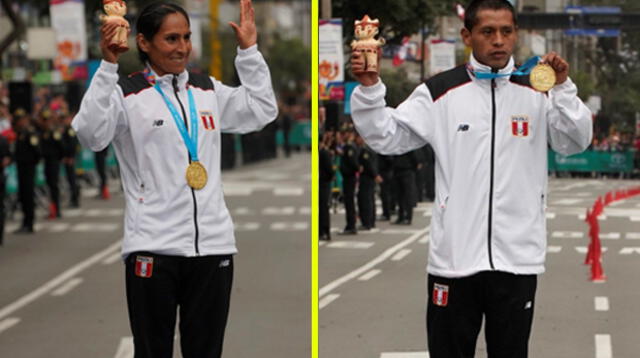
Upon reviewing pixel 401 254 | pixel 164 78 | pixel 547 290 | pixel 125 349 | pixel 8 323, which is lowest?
pixel 8 323

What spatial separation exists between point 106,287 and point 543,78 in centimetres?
935

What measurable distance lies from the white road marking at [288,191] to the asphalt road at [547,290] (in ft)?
67.5

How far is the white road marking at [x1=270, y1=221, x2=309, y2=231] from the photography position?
19.8m

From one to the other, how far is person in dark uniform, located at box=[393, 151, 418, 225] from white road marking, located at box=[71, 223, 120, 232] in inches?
557

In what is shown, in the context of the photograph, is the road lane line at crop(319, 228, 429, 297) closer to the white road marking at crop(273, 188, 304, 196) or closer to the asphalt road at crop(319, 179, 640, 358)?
the asphalt road at crop(319, 179, 640, 358)

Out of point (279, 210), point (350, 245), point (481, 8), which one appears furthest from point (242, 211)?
point (481, 8)

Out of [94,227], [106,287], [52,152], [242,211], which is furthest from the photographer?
Answer: [242,211]

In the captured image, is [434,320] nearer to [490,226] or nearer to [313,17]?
[490,226]

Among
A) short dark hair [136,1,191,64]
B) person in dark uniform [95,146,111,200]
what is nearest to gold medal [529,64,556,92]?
short dark hair [136,1,191,64]

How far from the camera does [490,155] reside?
5.16 m

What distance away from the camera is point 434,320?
5242 mm

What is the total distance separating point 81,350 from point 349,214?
343cm

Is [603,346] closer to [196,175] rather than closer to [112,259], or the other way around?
[196,175]

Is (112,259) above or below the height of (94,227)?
above
